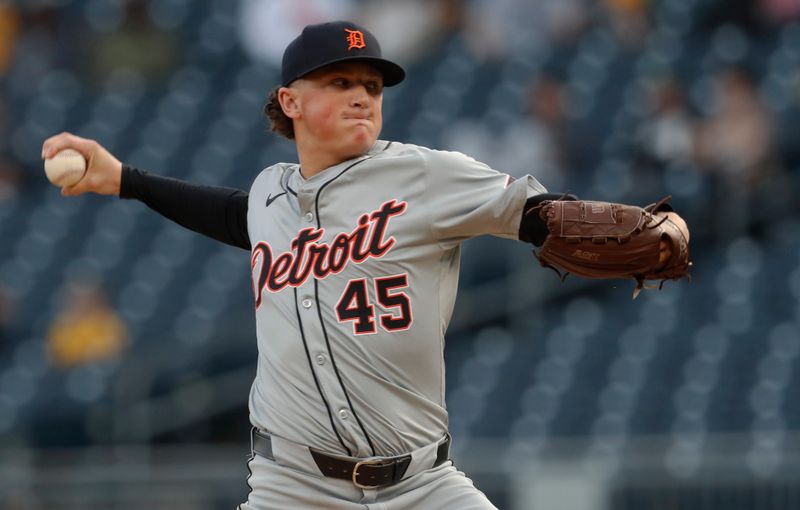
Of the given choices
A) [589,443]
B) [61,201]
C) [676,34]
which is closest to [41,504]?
[589,443]

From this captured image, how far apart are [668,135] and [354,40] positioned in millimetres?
5695

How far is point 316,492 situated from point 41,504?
15.2 ft

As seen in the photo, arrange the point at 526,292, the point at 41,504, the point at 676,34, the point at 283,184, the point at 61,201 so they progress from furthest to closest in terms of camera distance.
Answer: the point at 61,201, the point at 676,34, the point at 526,292, the point at 41,504, the point at 283,184

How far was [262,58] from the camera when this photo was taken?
38.6 ft

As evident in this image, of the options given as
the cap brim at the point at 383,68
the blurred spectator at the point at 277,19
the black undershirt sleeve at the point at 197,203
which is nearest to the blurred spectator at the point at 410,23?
the blurred spectator at the point at 277,19

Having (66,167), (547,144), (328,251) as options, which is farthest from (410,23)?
(328,251)

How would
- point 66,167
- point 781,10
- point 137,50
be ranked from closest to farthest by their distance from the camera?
point 66,167
point 781,10
point 137,50

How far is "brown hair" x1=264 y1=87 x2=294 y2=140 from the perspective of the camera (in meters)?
4.08

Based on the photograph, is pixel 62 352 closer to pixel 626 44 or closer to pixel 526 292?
pixel 526 292

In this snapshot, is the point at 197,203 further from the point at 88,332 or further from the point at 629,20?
the point at 629,20

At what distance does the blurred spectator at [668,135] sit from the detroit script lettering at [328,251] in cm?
562

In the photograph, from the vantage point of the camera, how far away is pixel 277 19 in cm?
1123

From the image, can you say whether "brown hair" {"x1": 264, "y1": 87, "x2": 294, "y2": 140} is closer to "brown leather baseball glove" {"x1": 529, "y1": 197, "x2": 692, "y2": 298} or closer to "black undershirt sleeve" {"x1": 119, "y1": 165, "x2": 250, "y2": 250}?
"black undershirt sleeve" {"x1": 119, "y1": 165, "x2": 250, "y2": 250}

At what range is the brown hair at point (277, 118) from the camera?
Answer: 408 centimetres
